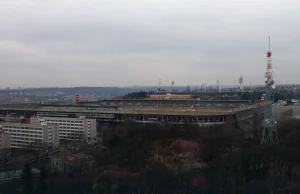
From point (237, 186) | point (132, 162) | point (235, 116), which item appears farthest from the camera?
point (235, 116)

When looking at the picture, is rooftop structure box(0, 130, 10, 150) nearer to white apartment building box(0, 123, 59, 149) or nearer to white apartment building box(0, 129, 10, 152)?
white apartment building box(0, 129, 10, 152)

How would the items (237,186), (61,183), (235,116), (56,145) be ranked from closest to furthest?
(237,186)
(61,183)
(56,145)
(235,116)

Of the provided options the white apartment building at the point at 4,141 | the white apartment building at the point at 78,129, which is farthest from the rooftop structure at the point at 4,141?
the white apartment building at the point at 78,129

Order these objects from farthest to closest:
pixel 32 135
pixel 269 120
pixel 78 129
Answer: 1. pixel 78 129
2. pixel 32 135
3. pixel 269 120

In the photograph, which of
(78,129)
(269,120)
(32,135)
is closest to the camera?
(269,120)

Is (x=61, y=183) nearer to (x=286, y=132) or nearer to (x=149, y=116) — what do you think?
(x=286, y=132)

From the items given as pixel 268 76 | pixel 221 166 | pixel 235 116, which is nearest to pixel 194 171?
pixel 221 166

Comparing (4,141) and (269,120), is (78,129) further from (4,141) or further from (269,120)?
(269,120)

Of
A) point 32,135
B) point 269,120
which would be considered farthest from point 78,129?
point 269,120

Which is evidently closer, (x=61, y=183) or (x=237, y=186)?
(x=237, y=186)
